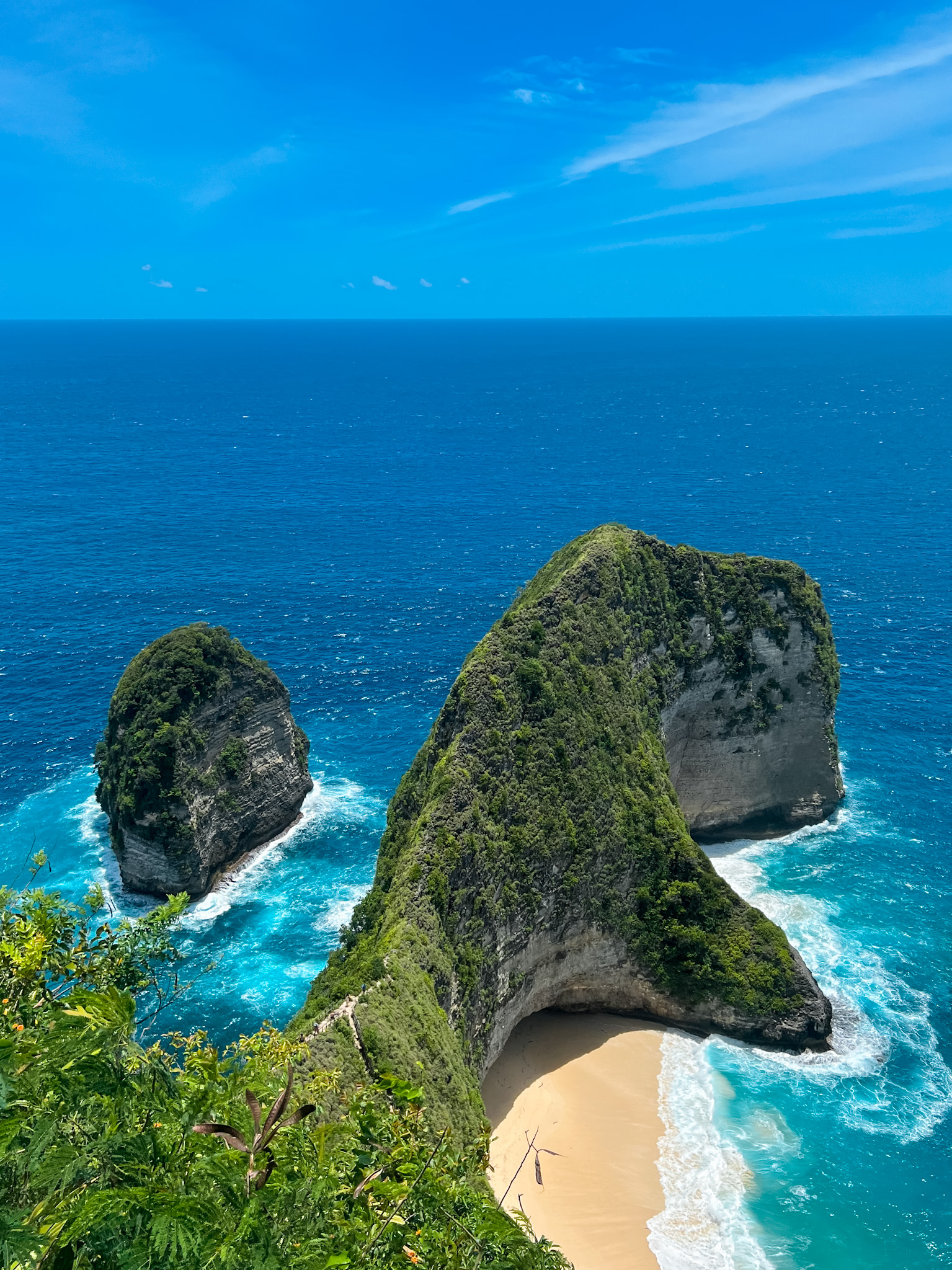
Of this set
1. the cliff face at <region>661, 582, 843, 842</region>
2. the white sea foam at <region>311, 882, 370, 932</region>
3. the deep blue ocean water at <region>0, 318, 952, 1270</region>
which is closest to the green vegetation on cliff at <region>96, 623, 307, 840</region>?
the deep blue ocean water at <region>0, 318, 952, 1270</region>

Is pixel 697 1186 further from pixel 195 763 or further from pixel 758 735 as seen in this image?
pixel 195 763

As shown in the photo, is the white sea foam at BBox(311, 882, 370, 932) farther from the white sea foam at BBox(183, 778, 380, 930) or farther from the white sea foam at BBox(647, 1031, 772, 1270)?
the white sea foam at BBox(647, 1031, 772, 1270)

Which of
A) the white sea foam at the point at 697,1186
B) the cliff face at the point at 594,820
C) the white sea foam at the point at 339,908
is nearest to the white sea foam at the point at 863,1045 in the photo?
the cliff face at the point at 594,820

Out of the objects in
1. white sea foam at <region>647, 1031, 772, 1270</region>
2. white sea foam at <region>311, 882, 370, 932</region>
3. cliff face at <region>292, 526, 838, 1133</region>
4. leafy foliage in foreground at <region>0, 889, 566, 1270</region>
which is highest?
leafy foliage in foreground at <region>0, 889, 566, 1270</region>

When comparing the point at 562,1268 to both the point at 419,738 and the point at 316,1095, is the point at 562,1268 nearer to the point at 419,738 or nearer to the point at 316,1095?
the point at 316,1095

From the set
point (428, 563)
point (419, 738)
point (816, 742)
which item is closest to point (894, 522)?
point (428, 563)

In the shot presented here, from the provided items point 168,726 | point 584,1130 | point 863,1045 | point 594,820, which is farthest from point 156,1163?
point 168,726
